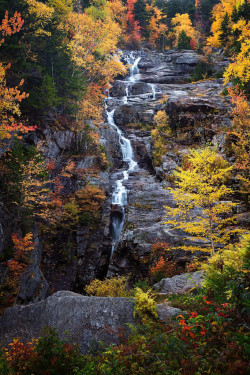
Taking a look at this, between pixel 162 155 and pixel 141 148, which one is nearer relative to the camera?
pixel 162 155

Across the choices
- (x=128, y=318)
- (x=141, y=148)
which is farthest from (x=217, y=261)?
(x=141, y=148)

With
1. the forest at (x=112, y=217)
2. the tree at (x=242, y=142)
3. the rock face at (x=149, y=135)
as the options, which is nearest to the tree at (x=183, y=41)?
the rock face at (x=149, y=135)

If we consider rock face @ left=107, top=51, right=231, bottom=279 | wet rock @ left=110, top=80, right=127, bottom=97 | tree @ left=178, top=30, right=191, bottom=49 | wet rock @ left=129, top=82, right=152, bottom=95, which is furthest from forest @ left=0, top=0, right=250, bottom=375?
tree @ left=178, top=30, right=191, bottom=49

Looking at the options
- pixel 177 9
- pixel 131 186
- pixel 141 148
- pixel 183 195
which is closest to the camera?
pixel 183 195

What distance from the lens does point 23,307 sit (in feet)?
25.8

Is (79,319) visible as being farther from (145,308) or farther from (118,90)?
(118,90)

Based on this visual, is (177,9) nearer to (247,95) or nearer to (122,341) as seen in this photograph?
(247,95)

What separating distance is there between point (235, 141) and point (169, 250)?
459 inches

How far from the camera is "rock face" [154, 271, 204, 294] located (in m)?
8.08

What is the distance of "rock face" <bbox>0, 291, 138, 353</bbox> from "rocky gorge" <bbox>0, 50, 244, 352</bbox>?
1.1 inches

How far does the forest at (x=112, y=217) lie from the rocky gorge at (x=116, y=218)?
0.08m

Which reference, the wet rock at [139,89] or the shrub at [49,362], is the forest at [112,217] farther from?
the wet rock at [139,89]

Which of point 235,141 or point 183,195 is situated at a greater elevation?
point 235,141

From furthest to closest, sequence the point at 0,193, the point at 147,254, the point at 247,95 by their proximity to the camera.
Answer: the point at 247,95 → the point at 147,254 → the point at 0,193
